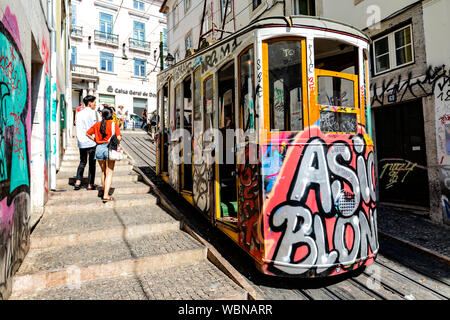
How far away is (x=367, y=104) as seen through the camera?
383cm

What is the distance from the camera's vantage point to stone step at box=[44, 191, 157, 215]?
196 inches

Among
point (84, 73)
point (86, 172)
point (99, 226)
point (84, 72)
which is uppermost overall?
point (84, 72)

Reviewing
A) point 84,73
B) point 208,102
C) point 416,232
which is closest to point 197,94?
point 208,102

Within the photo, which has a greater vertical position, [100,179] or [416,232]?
[100,179]

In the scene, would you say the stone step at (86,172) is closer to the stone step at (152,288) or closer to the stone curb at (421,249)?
the stone step at (152,288)

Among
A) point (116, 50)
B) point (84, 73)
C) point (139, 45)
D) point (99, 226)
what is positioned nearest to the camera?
point (99, 226)

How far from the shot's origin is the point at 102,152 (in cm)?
541

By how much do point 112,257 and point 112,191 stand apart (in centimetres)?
265

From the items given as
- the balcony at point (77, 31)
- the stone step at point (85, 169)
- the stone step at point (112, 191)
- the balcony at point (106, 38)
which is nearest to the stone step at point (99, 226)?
the stone step at point (112, 191)

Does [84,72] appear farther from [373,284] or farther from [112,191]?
[373,284]

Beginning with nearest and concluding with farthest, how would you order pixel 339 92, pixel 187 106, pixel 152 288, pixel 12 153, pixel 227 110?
pixel 12 153, pixel 152 288, pixel 339 92, pixel 227 110, pixel 187 106

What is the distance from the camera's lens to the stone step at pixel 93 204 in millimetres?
4988
